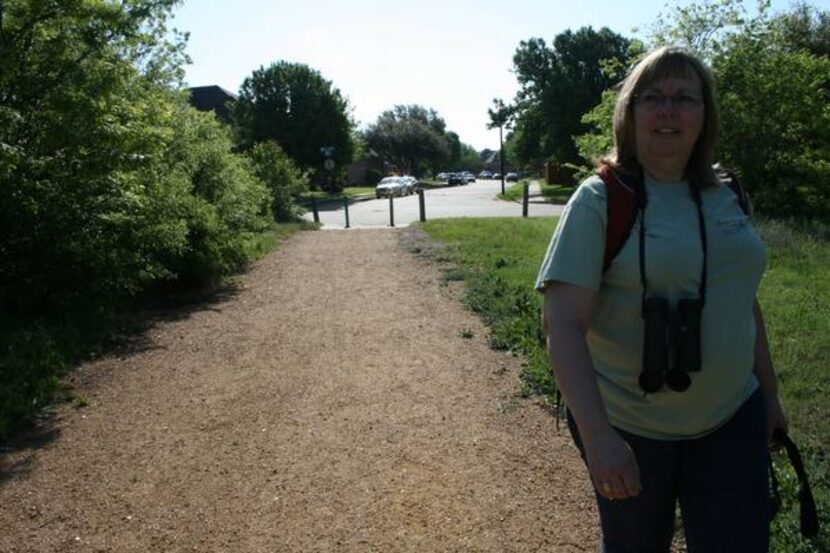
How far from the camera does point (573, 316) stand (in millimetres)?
2020

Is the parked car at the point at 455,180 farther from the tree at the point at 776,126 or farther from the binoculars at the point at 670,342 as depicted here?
the binoculars at the point at 670,342

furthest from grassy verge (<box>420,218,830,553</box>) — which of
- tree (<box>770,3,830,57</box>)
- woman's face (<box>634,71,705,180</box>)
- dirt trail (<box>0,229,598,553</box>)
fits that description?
tree (<box>770,3,830,57</box>)

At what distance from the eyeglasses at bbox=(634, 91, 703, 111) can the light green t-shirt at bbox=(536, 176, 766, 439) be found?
22 centimetres

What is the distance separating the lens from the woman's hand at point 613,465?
1905 mm

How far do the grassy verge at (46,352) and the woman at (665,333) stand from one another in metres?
4.36

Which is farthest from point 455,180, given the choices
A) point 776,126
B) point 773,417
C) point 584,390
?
point 584,390

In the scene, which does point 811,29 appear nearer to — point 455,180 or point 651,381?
point 651,381

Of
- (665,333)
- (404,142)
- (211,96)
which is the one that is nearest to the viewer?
(665,333)

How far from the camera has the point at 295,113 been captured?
54250 mm

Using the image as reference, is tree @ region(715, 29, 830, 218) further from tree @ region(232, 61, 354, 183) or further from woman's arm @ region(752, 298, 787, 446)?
tree @ region(232, 61, 354, 183)

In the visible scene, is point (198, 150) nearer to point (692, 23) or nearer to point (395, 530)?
point (395, 530)

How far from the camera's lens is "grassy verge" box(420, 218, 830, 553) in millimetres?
3683

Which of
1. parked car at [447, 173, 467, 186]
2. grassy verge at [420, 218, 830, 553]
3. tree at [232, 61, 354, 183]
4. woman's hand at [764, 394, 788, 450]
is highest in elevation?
tree at [232, 61, 354, 183]

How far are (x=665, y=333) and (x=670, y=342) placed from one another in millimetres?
33
